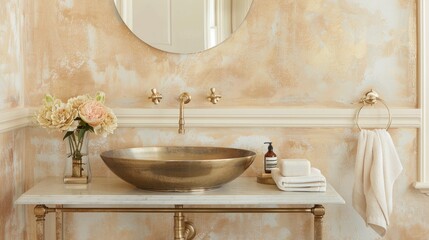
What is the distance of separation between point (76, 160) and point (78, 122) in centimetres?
14

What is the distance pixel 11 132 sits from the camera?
2.46 metres

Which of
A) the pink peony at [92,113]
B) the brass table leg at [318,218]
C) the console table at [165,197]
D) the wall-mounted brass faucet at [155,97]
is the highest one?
the wall-mounted brass faucet at [155,97]

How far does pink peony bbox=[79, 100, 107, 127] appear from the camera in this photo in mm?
2336

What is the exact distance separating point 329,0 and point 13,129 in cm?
132

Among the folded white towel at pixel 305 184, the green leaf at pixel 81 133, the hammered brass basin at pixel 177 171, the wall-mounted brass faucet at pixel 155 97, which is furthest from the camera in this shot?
the wall-mounted brass faucet at pixel 155 97

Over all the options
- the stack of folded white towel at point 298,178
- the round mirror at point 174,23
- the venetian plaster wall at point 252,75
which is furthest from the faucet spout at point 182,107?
the stack of folded white towel at point 298,178

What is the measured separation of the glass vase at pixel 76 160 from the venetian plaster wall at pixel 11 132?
0.21 metres

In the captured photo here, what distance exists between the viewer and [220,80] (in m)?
2.64

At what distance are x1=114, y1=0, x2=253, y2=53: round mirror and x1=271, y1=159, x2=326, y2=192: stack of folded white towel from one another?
620 millimetres

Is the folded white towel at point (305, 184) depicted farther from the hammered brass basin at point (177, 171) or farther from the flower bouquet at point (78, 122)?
the flower bouquet at point (78, 122)

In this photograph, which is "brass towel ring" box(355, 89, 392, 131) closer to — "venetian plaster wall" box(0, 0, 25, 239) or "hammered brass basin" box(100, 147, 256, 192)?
"hammered brass basin" box(100, 147, 256, 192)

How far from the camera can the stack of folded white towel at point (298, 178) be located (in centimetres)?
228

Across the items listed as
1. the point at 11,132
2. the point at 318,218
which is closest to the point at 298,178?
the point at 318,218

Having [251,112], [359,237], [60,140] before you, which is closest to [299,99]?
[251,112]
